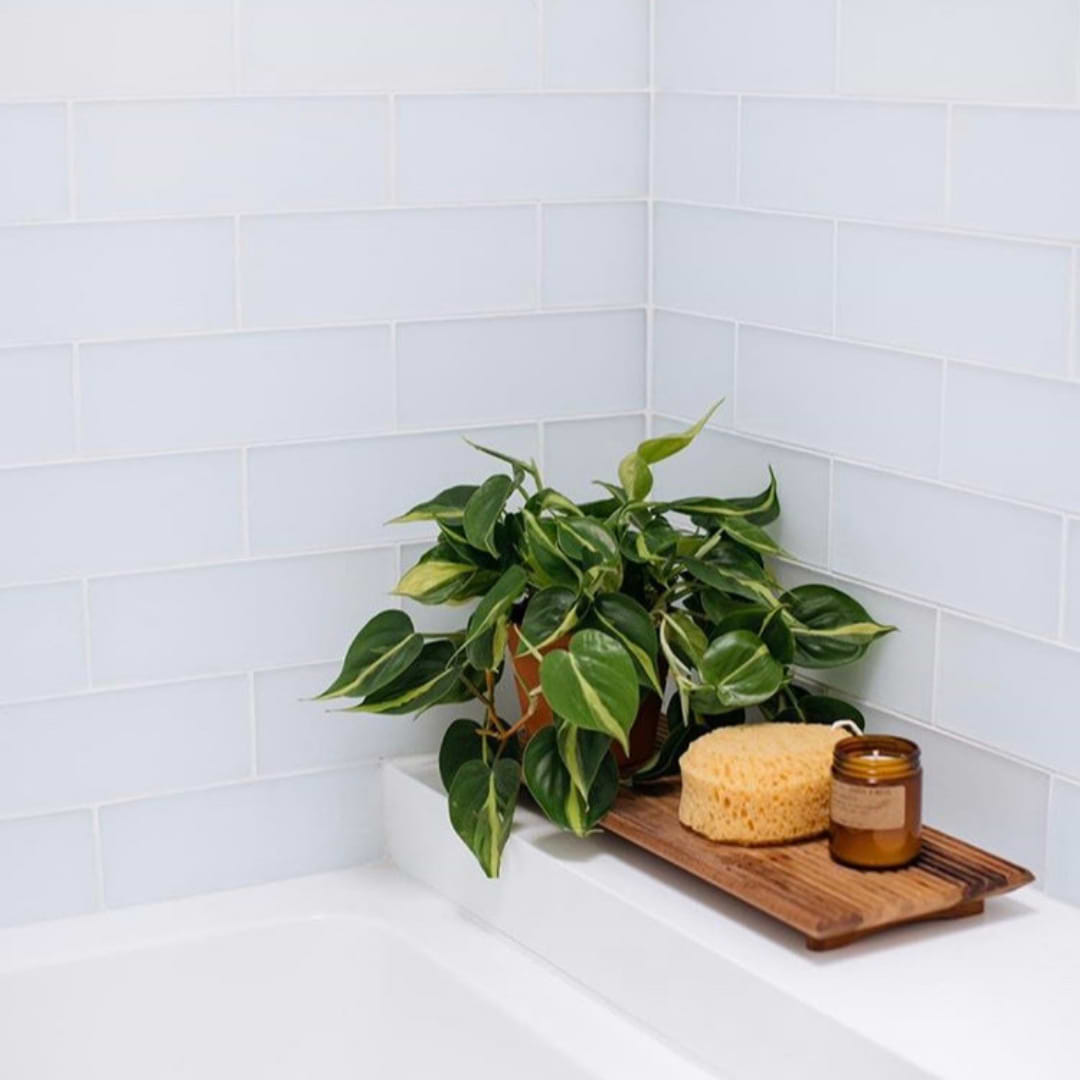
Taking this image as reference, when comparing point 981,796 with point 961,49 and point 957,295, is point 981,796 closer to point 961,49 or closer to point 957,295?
point 957,295

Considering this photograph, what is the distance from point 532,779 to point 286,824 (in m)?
0.38

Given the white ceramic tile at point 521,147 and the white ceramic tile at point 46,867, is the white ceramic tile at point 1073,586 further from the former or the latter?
the white ceramic tile at point 46,867

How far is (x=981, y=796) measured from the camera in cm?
171

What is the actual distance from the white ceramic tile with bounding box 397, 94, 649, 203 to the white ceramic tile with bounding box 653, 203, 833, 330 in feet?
0.26

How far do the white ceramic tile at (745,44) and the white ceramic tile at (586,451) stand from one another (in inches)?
14.3

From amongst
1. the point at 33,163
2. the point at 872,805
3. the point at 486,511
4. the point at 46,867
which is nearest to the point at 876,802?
the point at 872,805

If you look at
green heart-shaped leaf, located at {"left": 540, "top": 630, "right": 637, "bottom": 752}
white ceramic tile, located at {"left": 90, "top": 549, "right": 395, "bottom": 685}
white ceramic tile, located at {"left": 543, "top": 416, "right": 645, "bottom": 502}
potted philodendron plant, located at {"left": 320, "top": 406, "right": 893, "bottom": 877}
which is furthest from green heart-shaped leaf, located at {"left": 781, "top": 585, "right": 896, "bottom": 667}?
white ceramic tile, located at {"left": 90, "top": 549, "right": 395, "bottom": 685}

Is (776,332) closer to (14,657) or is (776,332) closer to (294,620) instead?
(294,620)

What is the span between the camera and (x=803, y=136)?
1.83 meters

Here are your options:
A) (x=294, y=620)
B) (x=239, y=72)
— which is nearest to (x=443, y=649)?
(x=294, y=620)

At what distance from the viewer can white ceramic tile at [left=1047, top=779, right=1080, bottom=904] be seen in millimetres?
1614

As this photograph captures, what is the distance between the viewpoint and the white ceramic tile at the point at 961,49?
1.54 m

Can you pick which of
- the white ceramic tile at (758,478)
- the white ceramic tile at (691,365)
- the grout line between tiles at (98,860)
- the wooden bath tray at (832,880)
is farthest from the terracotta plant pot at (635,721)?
the grout line between tiles at (98,860)

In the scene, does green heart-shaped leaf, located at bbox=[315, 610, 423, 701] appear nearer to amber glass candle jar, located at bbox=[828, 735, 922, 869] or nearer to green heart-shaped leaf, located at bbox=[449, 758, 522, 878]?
green heart-shaped leaf, located at bbox=[449, 758, 522, 878]
